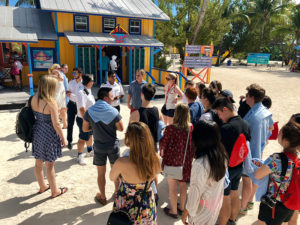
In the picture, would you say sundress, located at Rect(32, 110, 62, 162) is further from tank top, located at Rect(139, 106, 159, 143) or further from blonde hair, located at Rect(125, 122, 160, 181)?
blonde hair, located at Rect(125, 122, 160, 181)

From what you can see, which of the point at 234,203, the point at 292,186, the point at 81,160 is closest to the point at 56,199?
the point at 81,160

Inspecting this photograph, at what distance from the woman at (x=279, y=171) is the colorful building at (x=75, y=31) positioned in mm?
10250

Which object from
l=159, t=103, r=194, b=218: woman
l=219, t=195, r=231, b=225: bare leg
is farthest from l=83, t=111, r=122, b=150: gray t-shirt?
l=219, t=195, r=231, b=225: bare leg

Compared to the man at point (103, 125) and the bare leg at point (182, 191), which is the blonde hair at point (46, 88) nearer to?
the man at point (103, 125)

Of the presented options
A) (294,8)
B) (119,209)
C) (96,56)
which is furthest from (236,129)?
(294,8)

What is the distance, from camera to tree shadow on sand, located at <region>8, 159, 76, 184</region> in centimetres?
448

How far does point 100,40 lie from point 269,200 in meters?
10.8

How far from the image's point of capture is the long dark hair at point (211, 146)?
223 cm

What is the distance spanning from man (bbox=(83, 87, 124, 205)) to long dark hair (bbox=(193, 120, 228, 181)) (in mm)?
1477

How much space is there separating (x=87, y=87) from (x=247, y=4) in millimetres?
38215

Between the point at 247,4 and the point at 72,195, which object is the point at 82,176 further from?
the point at 247,4

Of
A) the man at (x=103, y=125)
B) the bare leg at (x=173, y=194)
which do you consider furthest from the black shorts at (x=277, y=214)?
the man at (x=103, y=125)

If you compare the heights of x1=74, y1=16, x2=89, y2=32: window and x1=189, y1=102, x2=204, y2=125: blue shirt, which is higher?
x1=74, y1=16, x2=89, y2=32: window

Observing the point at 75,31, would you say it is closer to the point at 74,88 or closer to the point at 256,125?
the point at 74,88
